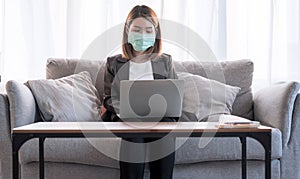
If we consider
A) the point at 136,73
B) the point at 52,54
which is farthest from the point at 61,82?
the point at 52,54

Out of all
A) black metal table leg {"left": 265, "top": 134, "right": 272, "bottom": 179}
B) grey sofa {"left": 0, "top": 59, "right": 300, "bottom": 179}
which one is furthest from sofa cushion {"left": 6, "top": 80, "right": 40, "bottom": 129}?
black metal table leg {"left": 265, "top": 134, "right": 272, "bottom": 179}

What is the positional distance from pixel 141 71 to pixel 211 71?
0.53 m

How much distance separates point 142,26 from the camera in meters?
2.22

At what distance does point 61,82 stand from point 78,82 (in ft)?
0.33

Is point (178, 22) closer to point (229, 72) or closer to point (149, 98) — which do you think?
point (229, 72)

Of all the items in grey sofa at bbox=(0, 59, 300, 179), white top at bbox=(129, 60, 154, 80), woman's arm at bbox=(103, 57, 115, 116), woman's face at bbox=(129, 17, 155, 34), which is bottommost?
grey sofa at bbox=(0, 59, 300, 179)

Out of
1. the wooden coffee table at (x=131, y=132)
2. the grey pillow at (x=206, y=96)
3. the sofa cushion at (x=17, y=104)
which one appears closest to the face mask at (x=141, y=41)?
the grey pillow at (x=206, y=96)

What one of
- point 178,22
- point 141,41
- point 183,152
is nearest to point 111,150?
point 183,152

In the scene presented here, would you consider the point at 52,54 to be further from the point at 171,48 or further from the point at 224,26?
the point at 224,26

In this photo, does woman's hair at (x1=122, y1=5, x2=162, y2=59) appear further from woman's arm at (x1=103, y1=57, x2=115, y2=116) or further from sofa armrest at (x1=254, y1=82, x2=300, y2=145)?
sofa armrest at (x1=254, y1=82, x2=300, y2=145)

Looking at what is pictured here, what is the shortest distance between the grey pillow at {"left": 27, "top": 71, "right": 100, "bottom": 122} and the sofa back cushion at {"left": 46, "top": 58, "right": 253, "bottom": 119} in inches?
4.6

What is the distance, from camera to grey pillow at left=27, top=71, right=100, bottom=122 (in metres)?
2.29

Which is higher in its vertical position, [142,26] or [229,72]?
[142,26]

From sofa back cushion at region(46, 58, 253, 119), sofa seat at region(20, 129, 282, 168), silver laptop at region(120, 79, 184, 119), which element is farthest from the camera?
sofa back cushion at region(46, 58, 253, 119)
